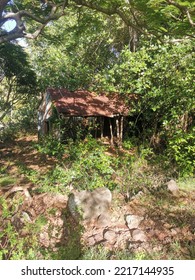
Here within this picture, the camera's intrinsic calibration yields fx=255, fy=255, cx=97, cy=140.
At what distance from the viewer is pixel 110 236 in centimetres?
537

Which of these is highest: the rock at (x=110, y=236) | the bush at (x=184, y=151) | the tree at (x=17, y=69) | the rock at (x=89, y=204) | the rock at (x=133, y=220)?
the tree at (x=17, y=69)

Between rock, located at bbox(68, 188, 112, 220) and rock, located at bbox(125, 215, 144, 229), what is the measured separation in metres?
0.65

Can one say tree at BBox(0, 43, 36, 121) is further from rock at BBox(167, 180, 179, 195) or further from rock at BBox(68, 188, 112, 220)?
rock at BBox(167, 180, 179, 195)

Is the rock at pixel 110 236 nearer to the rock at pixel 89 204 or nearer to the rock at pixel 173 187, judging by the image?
the rock at pixel 89 204

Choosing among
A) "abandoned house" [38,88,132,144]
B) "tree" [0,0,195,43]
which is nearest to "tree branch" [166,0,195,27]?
"tree" [0,0,195,43]

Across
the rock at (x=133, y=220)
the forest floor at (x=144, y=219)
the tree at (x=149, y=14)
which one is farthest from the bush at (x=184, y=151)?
the tree at (x=149, y=14)

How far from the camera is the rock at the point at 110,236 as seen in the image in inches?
206

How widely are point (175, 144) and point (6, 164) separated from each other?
26.0 feet

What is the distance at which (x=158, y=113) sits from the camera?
10789 millimetres

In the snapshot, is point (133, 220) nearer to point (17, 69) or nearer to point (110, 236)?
point (110, 236)

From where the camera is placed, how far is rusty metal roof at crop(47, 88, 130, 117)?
13680 mm

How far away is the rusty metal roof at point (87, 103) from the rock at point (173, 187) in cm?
640
